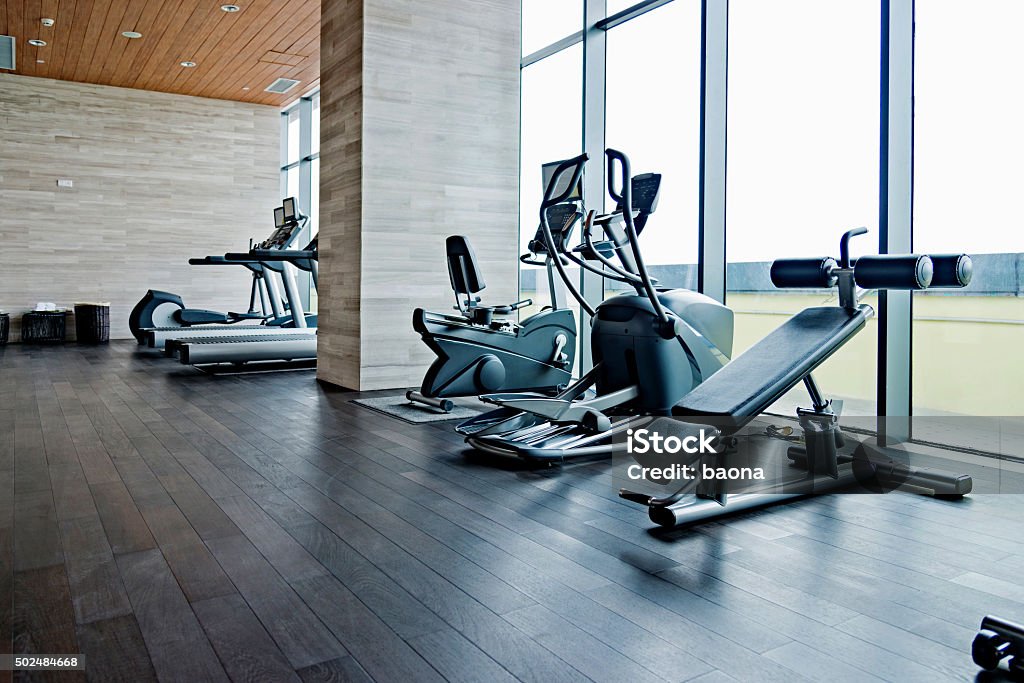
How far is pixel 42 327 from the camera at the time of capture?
33.0 feet

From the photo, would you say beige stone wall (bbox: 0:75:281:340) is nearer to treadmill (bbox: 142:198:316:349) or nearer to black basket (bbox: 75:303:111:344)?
black basket (bbox: 75:303:111:344)

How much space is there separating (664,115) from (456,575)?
13.8 feet

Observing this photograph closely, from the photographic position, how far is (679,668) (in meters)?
1.60

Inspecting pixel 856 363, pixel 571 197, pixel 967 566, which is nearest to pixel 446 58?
pixel 571 197

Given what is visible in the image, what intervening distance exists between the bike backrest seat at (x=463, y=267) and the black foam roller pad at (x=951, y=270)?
2626mm

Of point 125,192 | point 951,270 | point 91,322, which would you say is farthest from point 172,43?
point 951,270

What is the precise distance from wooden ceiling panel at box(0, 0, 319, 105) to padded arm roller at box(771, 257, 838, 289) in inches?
232

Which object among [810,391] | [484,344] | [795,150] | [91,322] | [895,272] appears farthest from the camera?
[91,322]

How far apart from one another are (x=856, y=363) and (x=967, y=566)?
7.10ft

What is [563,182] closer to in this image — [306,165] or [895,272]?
[895,272]

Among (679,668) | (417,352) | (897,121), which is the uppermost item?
(897,121)

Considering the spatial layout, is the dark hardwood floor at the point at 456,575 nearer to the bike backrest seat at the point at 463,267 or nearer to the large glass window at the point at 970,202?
the large glass window at the point at 970,202

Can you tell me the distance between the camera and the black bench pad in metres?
2.52

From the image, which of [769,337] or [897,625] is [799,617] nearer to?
[897,625]
